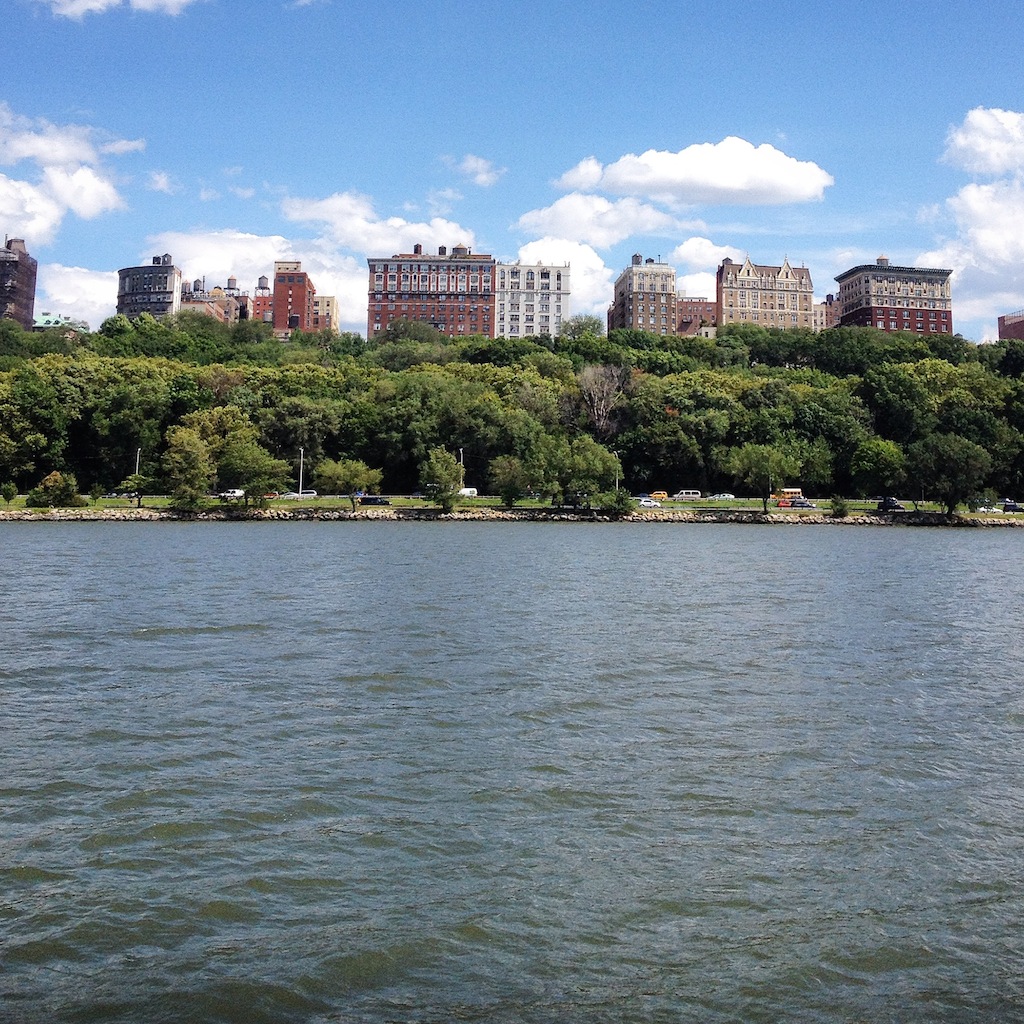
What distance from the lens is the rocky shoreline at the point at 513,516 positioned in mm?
88688

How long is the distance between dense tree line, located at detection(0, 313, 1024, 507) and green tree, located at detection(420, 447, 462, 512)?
74 cm

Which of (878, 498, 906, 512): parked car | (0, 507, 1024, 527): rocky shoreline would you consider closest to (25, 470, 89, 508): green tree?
(0, 507, 1024, 527): rocky shoreline

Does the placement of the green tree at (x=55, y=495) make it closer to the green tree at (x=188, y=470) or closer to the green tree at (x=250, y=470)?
the green tree at (x=188, y=470)

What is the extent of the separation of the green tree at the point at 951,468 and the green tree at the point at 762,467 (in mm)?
11351

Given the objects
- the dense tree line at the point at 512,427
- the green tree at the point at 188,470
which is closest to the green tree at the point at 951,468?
the dense tree line at the point at 512,427

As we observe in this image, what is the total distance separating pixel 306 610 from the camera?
93.4ft

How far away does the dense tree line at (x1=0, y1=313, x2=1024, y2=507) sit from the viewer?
3728 inches

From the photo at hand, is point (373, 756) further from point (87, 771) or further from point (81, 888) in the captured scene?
point (81, 888)

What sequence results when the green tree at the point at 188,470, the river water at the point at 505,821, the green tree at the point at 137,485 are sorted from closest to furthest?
the river water at the point at 505,821 < the green tree at the point at 188,470 < the green tree at the point at 137,485

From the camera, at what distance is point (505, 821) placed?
1144cm

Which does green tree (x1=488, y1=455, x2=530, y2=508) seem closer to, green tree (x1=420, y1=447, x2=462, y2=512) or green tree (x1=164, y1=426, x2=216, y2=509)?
green tree (x1=420, y1=447, x2=462, y2=512)

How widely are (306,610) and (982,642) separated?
17214mm

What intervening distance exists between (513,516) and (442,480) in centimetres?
762

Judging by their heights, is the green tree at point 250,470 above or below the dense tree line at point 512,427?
below
